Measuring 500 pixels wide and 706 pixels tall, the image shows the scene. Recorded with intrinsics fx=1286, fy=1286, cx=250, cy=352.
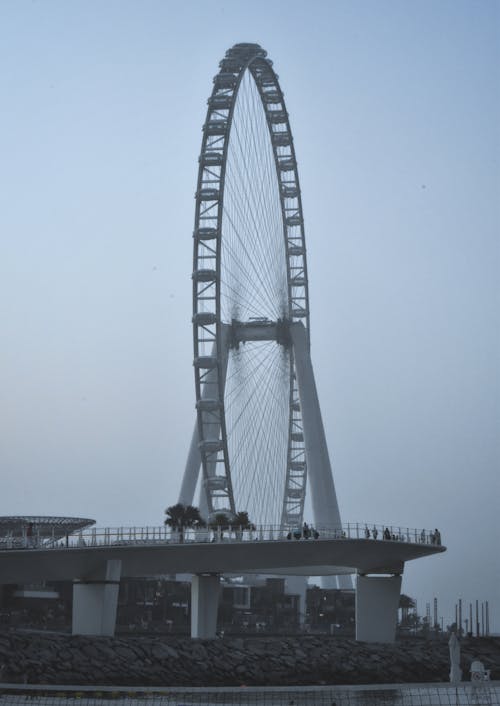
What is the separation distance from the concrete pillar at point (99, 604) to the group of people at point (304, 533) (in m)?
7.49

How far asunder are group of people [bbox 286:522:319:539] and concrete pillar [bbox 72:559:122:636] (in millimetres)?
7486

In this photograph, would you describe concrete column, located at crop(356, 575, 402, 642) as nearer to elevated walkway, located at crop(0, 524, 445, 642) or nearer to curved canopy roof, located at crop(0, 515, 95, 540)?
elevated walkway, located at crop(0, 524, 445, 642)

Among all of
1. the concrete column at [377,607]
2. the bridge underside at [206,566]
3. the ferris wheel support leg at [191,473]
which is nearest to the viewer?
the bridge underside at [206,566]

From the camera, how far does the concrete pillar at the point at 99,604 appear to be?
53844 millimetres

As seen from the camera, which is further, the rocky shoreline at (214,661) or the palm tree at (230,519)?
the palm tree at (230,519)

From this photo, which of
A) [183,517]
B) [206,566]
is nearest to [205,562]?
[206,566]

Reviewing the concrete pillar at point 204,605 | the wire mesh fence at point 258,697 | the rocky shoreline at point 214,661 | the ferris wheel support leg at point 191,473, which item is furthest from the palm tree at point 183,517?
the wire mesh fence at point 258,697

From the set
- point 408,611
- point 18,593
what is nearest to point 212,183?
point 18,593

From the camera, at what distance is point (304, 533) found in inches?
2153

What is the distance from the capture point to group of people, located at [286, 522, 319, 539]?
54513mm

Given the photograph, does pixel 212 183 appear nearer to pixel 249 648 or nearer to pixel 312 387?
pixel 312 387

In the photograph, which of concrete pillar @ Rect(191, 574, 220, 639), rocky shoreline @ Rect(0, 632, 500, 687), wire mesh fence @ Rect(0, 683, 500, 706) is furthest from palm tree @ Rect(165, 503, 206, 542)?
wire mesh fence @ Rect(0, 683, 500, 706)

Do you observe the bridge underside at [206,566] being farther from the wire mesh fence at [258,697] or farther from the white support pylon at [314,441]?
the wire mesh fence at [258,697]

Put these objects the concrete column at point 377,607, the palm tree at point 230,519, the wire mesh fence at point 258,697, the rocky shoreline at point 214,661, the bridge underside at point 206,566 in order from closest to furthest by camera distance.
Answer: the wire mesh fence at point 258,697
the rocky shoreline at point 214,661
the bridge underside at point 206,566
the concrete column at point 377,607
the palm tree at point 230,519
